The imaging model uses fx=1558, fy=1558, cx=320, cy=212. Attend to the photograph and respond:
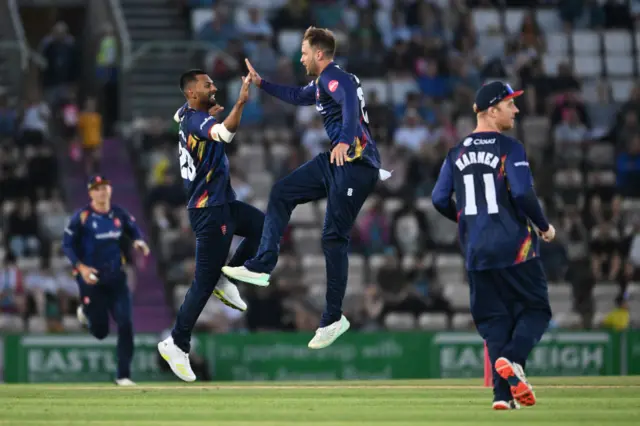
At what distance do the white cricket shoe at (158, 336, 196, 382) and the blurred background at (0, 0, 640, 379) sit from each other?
7911mm

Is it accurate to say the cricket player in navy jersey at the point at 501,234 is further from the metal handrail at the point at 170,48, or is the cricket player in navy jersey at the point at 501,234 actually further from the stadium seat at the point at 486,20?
the stadium seat at the point at 486,20

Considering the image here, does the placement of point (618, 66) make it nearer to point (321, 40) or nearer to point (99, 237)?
point (99, 237)

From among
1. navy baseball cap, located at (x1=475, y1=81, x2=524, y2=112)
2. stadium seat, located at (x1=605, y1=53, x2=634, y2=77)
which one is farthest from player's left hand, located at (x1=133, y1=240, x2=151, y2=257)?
stadium seat, located at (x1=605, y1=53, x2=634, y2=77)

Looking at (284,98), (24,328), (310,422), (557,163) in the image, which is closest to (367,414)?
(310,422)

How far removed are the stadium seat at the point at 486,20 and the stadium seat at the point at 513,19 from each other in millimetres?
149

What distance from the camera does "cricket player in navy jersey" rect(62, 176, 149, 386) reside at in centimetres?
1891

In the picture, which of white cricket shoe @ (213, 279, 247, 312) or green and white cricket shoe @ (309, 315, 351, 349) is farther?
white cricket shoe @ (213, 279, 247, 312)

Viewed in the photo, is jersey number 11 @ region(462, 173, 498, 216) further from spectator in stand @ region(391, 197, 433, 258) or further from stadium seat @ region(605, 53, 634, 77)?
stadium seat @ region(605, 53, 634, 77)

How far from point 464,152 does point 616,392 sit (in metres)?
3.78

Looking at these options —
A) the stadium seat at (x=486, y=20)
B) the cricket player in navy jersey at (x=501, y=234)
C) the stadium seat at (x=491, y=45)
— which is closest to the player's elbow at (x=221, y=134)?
the cricket player in navy jersey at (x=501, y=234)

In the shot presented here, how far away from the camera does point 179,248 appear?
78.5 ft

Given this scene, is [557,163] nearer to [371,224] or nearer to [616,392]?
[371,224]

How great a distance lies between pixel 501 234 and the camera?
40.0 ft

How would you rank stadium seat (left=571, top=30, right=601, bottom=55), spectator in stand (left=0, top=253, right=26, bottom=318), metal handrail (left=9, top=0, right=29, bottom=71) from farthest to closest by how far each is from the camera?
stadium seat (left=571, top=30, right=601, bottom=55), metal handrail (left=9, top=0, right=29, bottom=71), spectator in stand (left=0, top=253, right=26, bottom=318)
